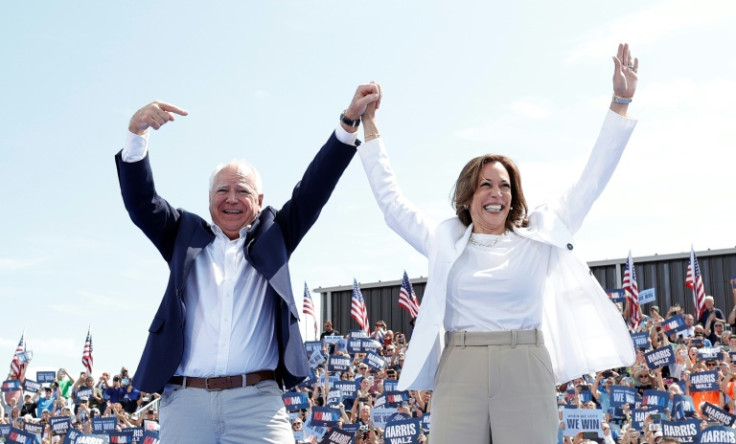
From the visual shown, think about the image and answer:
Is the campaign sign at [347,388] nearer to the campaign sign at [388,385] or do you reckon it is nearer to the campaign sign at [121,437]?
the campaign sign at [388,385]

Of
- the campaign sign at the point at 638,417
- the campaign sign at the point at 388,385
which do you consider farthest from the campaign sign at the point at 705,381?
the campaign sign at the point at 388,385

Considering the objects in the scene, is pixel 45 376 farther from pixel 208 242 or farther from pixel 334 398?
A: pixel 208 242

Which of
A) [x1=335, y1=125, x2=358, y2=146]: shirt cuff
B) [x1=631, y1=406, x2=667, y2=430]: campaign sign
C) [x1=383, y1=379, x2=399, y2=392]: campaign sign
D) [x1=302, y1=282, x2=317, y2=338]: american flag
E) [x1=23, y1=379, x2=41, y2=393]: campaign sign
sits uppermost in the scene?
[x1=302, y1=282, x2=317, y2=338]: american flag

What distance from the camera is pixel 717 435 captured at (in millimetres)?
8883

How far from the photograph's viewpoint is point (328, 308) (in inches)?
1289

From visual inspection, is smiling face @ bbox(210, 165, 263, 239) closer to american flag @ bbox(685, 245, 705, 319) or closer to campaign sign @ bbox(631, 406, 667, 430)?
campaign sign @ bbox(631, 406, 667, 430)

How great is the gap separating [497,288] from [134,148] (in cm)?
153

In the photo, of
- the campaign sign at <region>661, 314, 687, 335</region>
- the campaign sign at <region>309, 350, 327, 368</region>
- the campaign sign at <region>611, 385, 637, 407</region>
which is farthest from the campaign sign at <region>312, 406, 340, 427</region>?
the campaign sign at <region>661, 314, 687, 335</region>

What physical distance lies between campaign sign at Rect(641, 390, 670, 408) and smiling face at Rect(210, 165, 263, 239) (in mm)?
8796

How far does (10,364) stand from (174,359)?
20.2 meters

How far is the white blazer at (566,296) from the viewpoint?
359cm

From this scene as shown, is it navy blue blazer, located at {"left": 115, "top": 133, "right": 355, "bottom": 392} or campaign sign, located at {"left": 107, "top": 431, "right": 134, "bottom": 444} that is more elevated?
navy blue blazer, located at {"left": 115, "top": 133, "right": 355, "bottom": 392}

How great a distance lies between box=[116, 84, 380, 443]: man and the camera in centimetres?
347

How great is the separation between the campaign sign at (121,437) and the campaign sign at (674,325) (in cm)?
877
